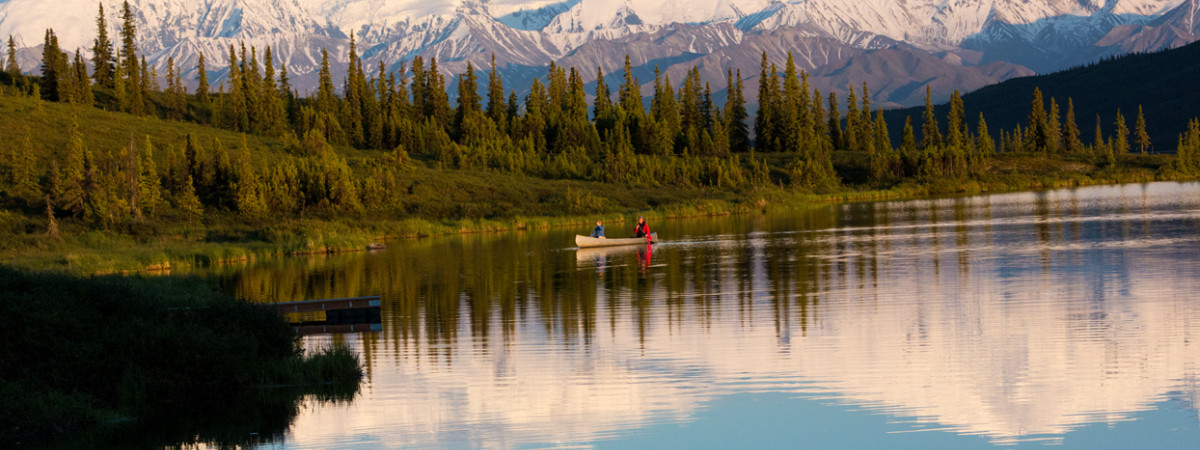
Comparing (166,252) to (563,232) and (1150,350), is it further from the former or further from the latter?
(1150,350)

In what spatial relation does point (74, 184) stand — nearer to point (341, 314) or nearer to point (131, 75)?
point (341, 314)

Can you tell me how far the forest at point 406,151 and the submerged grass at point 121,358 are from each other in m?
42.1

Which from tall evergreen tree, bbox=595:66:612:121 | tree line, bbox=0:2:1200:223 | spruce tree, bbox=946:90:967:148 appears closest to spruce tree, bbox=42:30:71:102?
tree line, bbox=0:2:1200:223

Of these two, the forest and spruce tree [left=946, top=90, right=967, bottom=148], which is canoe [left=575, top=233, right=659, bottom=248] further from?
spruce tree [left=946, top=90, right=967, bottom=148]

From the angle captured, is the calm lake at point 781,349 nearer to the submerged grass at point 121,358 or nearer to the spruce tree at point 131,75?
the submerged grass at point 121,358

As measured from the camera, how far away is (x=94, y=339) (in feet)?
68.9

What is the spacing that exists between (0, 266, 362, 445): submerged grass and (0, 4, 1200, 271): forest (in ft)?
138

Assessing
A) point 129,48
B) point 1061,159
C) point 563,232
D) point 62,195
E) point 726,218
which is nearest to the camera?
point 62,195

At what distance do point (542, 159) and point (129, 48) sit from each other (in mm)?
51998

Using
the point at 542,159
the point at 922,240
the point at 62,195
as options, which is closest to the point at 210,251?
the point at 62,195

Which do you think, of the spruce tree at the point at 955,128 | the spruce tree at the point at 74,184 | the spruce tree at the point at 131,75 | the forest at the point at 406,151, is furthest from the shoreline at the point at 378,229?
the spruce tree at the point at 131,75

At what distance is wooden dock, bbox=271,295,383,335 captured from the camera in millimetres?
29953

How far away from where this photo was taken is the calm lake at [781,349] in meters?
18.2

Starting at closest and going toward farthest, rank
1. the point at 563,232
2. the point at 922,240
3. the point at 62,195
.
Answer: the point at 922,240 < the point at 62,195 < the point at 563,232
